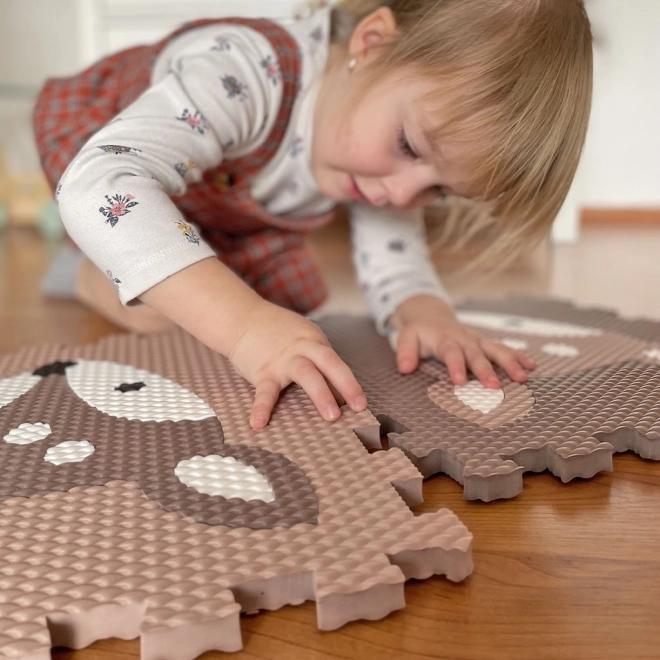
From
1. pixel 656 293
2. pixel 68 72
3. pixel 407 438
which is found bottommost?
pixel 656 293

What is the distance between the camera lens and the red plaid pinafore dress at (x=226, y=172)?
955mm

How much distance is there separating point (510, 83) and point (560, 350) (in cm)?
29

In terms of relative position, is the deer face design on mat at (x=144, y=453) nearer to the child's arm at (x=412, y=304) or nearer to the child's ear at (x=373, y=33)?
the child's arm at (x=412, y=304)

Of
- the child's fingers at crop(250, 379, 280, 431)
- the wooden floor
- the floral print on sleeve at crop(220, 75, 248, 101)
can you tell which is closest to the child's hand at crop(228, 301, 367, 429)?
the child's fingers at crop(250, 379, 280, 431)

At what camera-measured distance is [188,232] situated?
2.20 ft

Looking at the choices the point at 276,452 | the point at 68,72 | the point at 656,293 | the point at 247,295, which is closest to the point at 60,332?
the point at 247,295

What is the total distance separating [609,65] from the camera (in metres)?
1.96

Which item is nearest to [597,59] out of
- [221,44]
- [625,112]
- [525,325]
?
[625,112]

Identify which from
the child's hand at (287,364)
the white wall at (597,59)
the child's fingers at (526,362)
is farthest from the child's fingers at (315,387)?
the white wall at (597,59)

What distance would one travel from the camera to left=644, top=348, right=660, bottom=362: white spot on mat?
78 cm

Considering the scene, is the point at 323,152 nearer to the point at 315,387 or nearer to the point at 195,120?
the point at 195,120

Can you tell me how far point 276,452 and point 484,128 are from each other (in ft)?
1.21

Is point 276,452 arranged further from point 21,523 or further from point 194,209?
point 194,209

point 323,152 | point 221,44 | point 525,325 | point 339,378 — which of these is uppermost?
point 221,44
